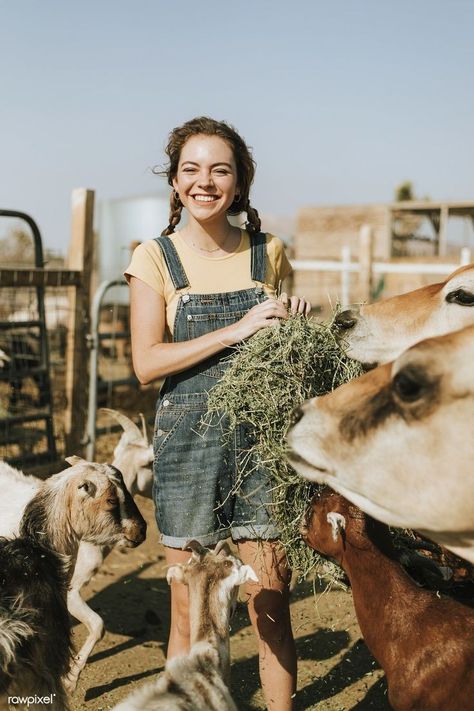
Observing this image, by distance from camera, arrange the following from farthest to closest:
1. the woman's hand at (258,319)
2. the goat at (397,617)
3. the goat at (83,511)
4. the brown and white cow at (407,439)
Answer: the goat at (83,511), the woman's hand at (258,319), the goat at (397,617), the brown and white cow at (407,439)

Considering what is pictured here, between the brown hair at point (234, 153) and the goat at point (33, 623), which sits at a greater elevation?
the brown hair at point (234, 153)

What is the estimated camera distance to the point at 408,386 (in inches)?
94.6

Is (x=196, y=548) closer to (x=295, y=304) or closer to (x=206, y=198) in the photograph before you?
(x=295, y=304)

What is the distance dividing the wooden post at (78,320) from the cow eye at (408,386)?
5.79 metres

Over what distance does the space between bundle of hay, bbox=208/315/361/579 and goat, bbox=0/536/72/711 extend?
1102 millimetres

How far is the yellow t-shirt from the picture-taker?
3361 mm

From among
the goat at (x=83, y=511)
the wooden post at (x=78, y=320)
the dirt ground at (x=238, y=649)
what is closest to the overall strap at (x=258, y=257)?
the goat at (x=83, y=511)

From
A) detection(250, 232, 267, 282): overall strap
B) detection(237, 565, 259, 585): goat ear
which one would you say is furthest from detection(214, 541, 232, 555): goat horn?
detection(250, 232, 267, 282): overall strap

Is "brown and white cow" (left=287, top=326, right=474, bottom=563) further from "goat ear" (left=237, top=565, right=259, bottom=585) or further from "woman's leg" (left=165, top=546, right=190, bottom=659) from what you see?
"woman's leg" (left=165, top=546, right=190, bottom=659)

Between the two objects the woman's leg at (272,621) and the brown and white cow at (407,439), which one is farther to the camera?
the woman's leg at (272,621)

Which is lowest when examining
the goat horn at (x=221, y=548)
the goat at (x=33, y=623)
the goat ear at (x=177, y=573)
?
the goat at (x=33, y=623)

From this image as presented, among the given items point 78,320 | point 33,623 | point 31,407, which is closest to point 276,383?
point 33,623

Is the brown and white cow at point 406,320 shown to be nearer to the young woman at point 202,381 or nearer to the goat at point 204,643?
the young woman at point 202,381

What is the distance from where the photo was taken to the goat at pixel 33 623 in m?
3.22
